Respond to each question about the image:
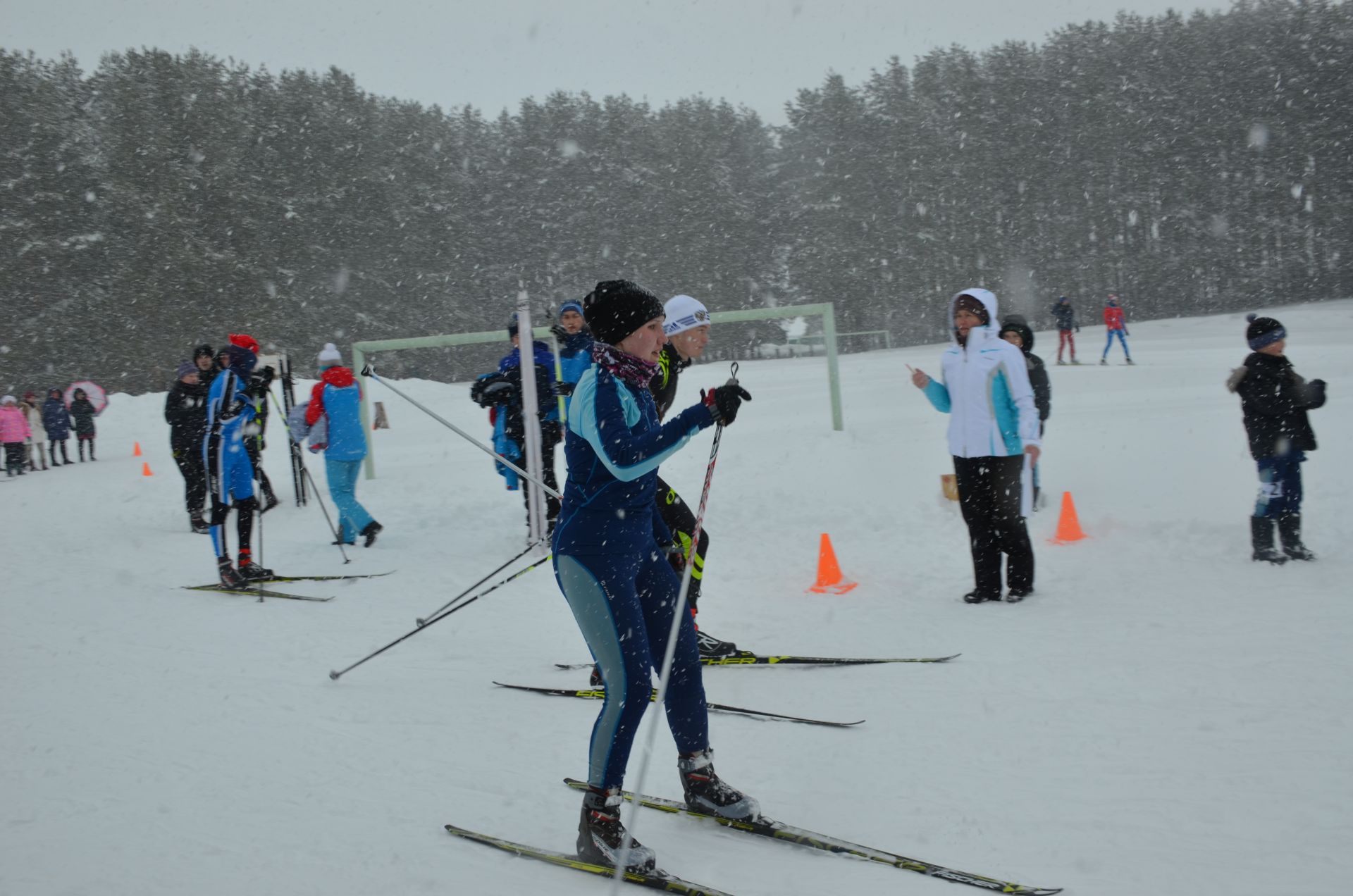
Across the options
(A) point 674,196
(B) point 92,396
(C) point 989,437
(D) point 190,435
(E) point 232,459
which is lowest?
(C) point 989,437

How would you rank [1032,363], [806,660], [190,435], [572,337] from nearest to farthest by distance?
[806,660]
[572,337]
[1032,363]
[190,435]

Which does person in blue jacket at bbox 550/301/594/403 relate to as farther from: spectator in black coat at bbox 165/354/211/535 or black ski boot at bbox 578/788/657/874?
spectator in black coat at bbox 165/354/211/535

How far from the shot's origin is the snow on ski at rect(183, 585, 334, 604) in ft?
25.2

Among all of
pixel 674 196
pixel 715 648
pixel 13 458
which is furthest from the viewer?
pixel 674 196

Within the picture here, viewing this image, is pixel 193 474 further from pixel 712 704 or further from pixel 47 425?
pixel 47 425

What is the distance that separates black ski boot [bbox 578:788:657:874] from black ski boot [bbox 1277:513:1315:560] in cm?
542

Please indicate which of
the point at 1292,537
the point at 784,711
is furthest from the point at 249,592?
the point at 1292,537

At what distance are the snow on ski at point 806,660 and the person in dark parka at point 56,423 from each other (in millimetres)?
20743

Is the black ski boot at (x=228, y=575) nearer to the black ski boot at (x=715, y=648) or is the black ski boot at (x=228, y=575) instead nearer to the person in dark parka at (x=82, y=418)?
the black ski boot at (x=715, y=648)

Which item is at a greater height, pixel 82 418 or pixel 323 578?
pixel 82 418

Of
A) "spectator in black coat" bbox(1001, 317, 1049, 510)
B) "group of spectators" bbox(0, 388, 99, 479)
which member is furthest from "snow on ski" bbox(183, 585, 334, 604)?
"group of spectators" bbox(0, 388, 99, 479)

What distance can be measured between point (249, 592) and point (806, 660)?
4.85 metres

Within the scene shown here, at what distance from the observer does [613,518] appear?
3178 millimetres

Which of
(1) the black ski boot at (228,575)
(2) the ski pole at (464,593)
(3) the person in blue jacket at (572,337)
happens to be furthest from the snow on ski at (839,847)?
(1) the black ski boot at (228,575)
